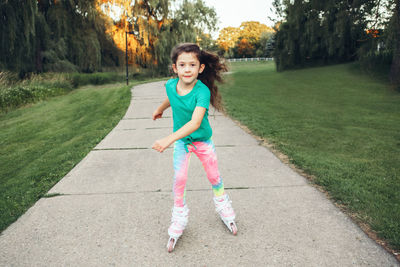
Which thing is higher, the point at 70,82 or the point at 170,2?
the point at 170,2

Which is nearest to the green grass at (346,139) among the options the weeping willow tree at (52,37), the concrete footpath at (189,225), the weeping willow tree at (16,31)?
the concrete footpath at (189,225)

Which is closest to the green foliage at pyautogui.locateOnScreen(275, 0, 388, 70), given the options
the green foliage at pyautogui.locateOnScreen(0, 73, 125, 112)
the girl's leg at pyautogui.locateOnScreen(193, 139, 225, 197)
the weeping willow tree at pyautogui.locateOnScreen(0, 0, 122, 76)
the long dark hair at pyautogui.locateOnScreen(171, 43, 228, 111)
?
the weeping willow tree at pyautogui.locateOnScreen(0, 0, 122, 76)

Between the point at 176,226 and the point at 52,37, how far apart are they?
20.2 m

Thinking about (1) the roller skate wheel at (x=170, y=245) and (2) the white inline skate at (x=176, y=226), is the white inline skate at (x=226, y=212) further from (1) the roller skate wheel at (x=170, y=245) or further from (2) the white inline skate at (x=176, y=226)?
(1) the roller skate wheel at (x=170, y=245)

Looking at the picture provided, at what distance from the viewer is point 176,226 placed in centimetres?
241

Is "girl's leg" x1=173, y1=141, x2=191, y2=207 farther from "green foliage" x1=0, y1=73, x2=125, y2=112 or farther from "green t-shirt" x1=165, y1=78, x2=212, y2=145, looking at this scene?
"green foliage" x1=0, y1=73, x2=125, y2=112

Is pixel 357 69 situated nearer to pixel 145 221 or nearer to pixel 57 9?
pixel 57 9

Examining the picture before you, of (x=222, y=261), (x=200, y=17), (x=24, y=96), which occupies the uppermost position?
(x=200, y=17)

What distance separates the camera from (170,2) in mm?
22688

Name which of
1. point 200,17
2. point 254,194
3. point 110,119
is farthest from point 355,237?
point 200,17

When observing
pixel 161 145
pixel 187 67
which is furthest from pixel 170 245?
pixel 187 67

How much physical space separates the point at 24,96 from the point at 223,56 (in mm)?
11971

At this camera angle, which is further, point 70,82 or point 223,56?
point 70,82

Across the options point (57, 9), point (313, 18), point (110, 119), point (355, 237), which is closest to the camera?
point (355, 237)
